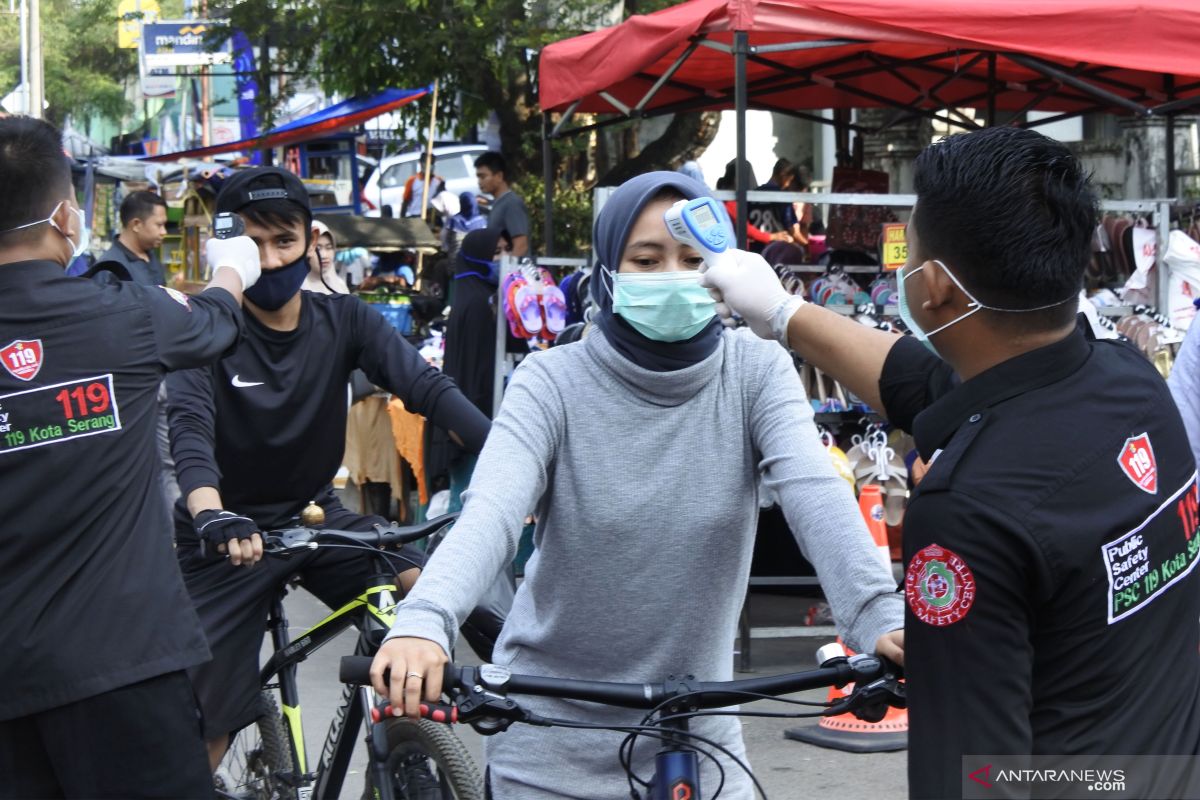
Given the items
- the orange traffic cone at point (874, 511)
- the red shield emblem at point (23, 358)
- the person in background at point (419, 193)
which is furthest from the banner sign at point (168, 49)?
the red shield emblem at point (23, 358)

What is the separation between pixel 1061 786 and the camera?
5.95 ft

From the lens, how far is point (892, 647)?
2.33 meters

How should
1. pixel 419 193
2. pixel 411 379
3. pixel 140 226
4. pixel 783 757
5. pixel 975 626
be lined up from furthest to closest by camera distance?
pixel 419 193, pixel 140 226, pixel 783 757, pixel 411 379, pixel 975 626

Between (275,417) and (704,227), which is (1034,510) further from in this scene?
(275,417)

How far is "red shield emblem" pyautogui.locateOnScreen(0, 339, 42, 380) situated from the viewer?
3.08 m

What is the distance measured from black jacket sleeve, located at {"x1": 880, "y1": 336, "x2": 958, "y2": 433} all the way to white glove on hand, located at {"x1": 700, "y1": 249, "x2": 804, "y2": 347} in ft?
0.78

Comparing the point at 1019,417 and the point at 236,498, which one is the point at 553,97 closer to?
the point at 236,498

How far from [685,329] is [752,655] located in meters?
5.12

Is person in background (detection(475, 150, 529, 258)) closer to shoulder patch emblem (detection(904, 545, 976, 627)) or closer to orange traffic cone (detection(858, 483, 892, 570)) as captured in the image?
orange traffic cone (detection(858, 483, 892, 570))

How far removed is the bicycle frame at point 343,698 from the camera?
3.95 m

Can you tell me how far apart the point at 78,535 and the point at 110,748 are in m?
0.44

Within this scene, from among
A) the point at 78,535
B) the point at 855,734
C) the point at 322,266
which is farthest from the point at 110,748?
the point at 322,266

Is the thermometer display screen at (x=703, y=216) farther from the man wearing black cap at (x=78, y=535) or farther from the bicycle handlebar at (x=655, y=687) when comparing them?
the man wearing black cap at (x=78, y=535)

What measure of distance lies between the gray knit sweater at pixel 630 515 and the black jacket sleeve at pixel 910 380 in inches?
8.8
